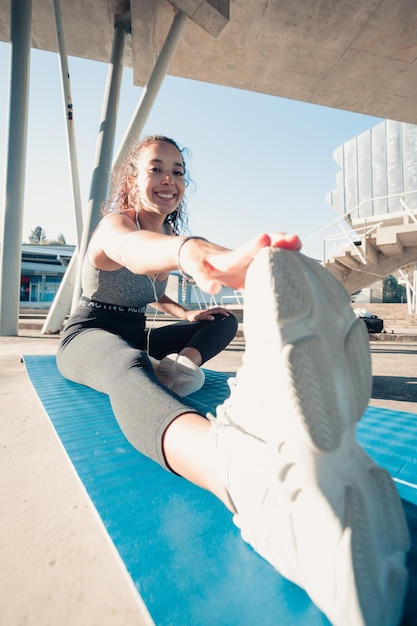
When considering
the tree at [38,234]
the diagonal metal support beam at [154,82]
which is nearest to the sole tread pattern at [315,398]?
the diagonal metal support beam at [154,82]

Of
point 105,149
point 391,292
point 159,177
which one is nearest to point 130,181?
point 159,177

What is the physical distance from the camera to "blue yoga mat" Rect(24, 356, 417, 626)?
1.72 feet

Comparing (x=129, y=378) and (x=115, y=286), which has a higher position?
(x=115, y=286)

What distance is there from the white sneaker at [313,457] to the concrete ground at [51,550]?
243 millimetres

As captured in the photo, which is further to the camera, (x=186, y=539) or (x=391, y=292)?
(x=391, y=292)

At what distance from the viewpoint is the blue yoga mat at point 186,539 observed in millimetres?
523

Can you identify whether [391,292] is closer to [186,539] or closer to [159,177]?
[159,177]

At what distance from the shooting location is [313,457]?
0.48m

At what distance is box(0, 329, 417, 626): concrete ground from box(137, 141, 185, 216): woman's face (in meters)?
0.98

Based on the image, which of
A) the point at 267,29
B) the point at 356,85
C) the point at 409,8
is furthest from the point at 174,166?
the point at 356,85

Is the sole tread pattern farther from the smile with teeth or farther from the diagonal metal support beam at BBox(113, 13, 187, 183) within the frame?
the diagonal metal support beam at BBox(113, 13, 187, 183)

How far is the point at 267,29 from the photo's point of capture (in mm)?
4996

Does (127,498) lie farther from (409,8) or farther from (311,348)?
(409,8)

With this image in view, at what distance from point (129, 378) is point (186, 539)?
1.27 ft
